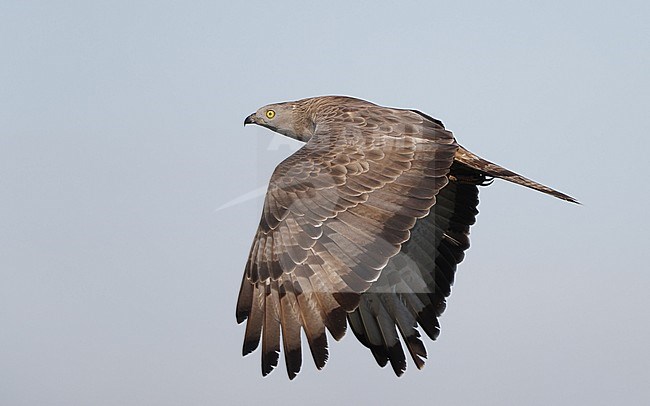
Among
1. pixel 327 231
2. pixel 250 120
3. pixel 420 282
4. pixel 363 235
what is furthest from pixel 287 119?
pixel 363 235

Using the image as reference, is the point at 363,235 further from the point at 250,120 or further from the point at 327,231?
the point at 250,120

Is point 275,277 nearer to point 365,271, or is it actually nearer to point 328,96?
point 365,271

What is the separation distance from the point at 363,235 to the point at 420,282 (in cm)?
237

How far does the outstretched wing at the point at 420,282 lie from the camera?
10.8 m

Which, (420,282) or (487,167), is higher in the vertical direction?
(487,167)

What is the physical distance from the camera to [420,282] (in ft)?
38.1

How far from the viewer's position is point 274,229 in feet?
32.2

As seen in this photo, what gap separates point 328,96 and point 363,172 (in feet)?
11.4

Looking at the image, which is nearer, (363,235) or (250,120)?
(363,235)

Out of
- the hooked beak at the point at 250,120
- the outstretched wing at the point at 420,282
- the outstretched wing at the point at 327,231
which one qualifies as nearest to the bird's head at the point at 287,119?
the hooked beak at the point at 250,120

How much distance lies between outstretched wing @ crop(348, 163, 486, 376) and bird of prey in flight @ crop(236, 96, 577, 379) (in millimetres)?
13

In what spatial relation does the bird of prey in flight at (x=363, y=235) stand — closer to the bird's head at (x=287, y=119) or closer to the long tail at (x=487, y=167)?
the long tail at (x=487, y=167)

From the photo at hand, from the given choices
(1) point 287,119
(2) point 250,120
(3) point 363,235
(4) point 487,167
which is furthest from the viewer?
(2) point 250,120

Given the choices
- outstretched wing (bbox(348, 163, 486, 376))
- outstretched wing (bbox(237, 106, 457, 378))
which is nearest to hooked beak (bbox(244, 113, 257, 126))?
outstretched wing (bbox(348, 163, 486, 376))
